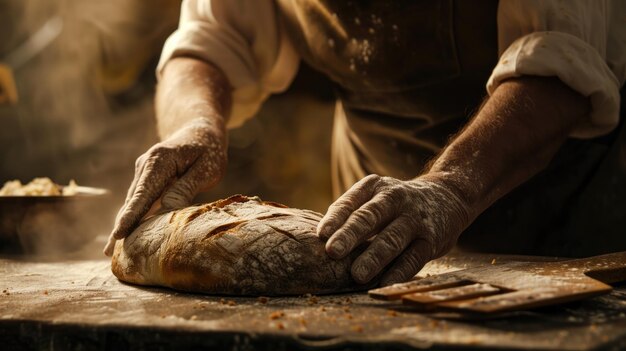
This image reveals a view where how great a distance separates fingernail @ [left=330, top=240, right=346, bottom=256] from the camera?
1.50 m

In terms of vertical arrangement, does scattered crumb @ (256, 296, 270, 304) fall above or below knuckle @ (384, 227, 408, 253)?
below

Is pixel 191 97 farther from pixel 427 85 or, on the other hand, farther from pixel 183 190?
pixel 427 85

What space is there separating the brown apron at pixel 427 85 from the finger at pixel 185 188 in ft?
2.47

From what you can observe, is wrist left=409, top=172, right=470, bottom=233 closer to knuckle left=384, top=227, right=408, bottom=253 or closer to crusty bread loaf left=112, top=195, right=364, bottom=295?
knuckle left=384, top=227, right=408, bottom=253

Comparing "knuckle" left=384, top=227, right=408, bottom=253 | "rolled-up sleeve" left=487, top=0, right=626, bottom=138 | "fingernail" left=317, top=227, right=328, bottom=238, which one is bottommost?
"knuckle" left=384, top=227, right=408, bottom=253

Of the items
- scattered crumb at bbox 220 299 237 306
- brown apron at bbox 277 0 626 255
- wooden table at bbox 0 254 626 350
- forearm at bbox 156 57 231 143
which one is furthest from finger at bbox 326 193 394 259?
brown apron at bbox 277 0 626 255

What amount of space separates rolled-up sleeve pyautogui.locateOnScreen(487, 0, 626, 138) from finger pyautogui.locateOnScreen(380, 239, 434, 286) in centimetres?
66

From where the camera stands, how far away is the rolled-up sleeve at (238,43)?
2625 millimetres

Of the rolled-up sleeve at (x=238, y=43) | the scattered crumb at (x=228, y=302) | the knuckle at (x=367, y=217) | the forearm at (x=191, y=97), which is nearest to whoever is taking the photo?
the scattered crumb at (x=228, y=302)

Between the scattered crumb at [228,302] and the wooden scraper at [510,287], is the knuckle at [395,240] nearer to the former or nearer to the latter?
the wooden scraper at [510,287]

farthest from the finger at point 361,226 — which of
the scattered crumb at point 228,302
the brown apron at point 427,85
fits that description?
the brown apron at point 427,85

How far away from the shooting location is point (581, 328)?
3.85 ft

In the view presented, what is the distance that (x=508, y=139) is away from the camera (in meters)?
1.91

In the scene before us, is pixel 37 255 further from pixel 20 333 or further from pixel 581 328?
pixel 581 328
